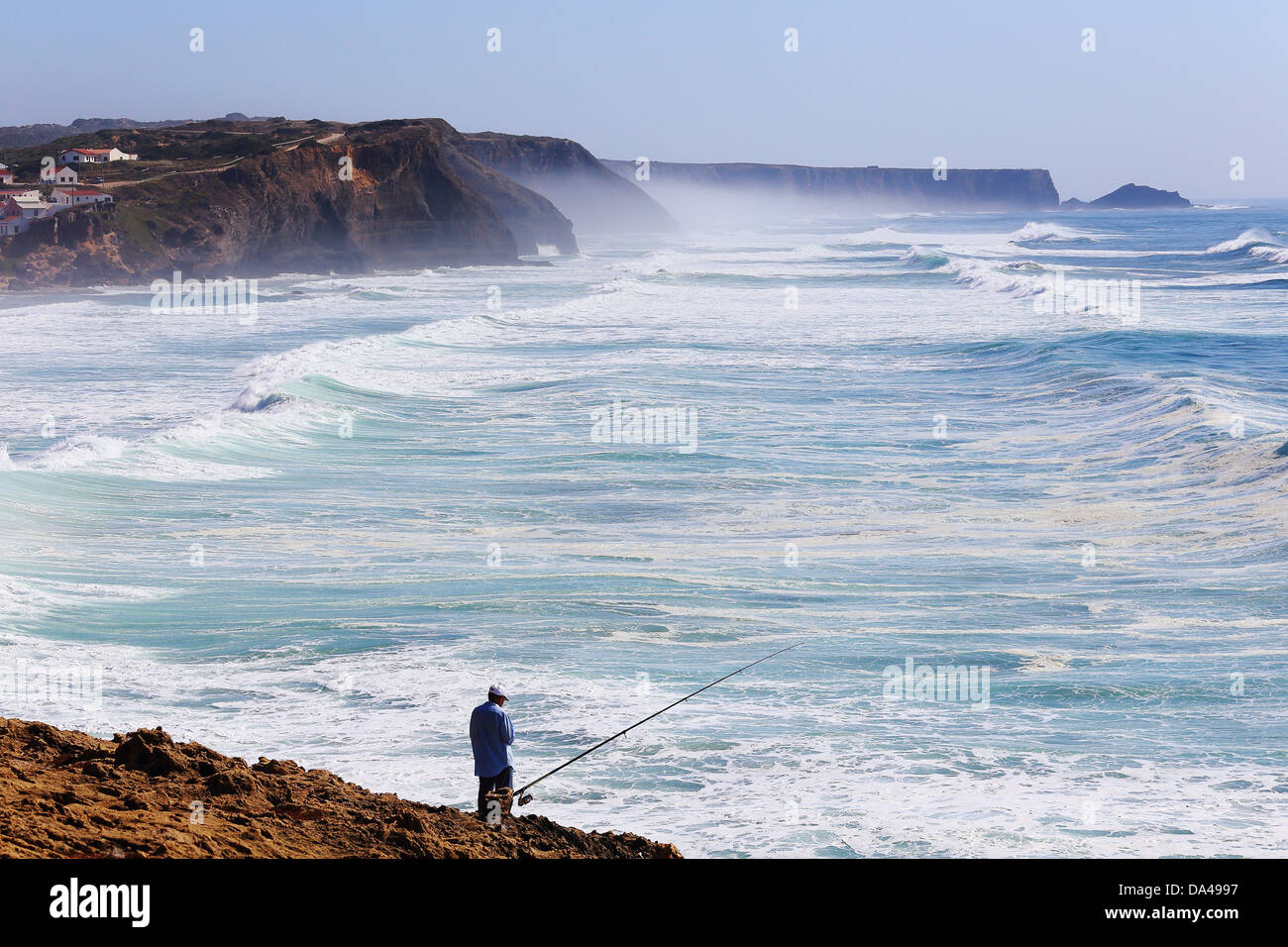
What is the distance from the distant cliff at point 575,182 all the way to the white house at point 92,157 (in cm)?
5555

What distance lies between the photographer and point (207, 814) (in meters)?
6.34

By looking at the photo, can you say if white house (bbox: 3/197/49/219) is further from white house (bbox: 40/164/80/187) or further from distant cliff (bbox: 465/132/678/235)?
distant cliff (bbox: 465/132/678/235)

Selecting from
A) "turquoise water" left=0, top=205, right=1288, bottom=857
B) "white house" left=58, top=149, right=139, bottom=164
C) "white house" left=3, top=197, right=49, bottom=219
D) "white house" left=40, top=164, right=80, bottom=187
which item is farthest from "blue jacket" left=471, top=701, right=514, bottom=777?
"white house" left=58, top=149, right=139, bottom=164

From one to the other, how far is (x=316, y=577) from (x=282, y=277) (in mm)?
65430

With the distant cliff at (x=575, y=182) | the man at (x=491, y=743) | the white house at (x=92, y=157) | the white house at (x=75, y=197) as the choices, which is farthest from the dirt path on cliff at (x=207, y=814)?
the distant cliff at (x=575, y=182)

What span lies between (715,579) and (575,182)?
147 m

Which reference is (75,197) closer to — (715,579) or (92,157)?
(92,157)

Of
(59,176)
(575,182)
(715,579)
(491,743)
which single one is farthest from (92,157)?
(491,743)

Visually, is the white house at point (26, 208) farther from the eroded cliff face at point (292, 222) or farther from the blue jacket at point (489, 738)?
the blue jacket at point (489, 738)

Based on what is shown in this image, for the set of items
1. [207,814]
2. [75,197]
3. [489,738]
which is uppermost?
[75,197]

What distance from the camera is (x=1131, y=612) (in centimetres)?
1210

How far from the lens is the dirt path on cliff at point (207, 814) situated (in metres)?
5.76

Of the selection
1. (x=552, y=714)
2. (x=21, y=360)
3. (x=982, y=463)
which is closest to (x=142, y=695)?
(x=552, y=714)
